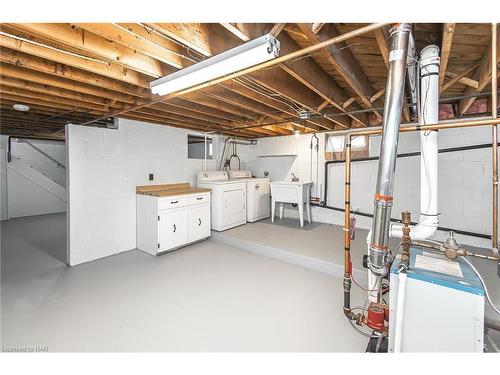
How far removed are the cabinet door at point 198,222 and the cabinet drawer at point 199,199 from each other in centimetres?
9

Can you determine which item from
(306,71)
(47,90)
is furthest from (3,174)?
(306,71)

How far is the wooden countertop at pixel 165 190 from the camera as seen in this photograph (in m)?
3.70

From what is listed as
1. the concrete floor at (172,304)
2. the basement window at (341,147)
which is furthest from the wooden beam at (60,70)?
the basement window at (341,147)

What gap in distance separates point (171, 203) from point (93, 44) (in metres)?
2.37

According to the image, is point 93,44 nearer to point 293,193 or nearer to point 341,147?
point 293,193

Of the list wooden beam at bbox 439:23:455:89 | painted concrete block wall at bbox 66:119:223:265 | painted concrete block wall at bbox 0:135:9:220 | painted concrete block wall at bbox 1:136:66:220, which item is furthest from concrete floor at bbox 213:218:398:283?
painted concrete block wall at bbox 0:135:9:220

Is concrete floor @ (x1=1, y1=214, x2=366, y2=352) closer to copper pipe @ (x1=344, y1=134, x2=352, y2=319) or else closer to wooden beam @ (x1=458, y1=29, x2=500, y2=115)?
copper pipe @ (x1=344, y1=134, x2=352, y2=319)

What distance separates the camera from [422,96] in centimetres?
181

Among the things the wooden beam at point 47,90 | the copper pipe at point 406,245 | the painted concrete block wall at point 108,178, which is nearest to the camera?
the copper pipe at point 406,245

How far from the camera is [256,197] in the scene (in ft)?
16.8

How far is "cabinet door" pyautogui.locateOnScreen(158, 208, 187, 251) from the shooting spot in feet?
11.5

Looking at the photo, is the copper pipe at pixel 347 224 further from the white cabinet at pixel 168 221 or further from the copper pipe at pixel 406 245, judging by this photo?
the white cabinet at pixel 168 221

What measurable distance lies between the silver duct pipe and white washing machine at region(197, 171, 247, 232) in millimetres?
3144
